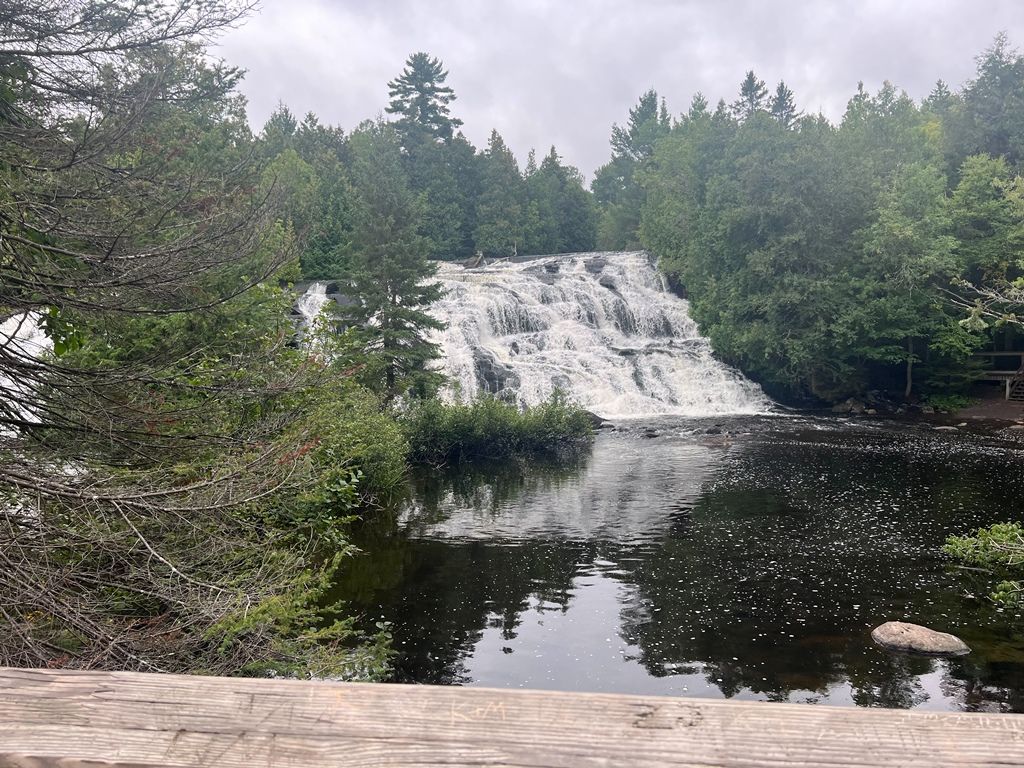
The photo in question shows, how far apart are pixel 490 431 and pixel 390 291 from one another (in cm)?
591

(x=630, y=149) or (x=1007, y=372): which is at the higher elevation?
(x=630, y=149)

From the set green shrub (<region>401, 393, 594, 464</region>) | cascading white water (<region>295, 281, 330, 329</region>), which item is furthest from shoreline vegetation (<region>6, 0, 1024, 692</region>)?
cascading white water (<region>295, 281, 330, 329</region>)

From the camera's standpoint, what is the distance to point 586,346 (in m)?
32.8

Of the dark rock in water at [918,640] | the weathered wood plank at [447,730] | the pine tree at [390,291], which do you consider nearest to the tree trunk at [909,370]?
the pine tree at [390,291]

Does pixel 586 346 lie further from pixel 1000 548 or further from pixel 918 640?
pixel 1000 548

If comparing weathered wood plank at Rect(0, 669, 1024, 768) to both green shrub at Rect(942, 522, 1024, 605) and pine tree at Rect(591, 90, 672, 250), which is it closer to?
green shrub at Rect(942, 522, 1024, 605)

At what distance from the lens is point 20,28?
621 cm

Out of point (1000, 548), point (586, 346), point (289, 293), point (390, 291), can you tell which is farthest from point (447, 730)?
point (586, 346)

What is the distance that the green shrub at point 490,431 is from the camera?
2138 cm

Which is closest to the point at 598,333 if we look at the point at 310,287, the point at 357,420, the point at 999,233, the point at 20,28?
the point at 310,287

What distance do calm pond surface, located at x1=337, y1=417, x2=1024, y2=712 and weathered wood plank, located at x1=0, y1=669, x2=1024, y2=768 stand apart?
7183mm

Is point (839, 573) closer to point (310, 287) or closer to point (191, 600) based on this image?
point (191, 600)

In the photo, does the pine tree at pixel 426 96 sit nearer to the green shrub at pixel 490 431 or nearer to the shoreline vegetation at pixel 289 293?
the shoreline vegetation at pixel 289 293

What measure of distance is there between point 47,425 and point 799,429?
24633 millimetres
